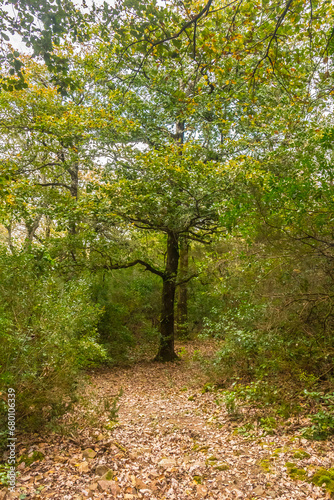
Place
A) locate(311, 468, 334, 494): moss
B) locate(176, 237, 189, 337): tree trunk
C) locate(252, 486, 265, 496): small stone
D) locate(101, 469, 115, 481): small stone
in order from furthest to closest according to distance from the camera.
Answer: locate(176, 237, 189, 337): tree trunk < locate(101, 469, 115, 481): small stone < locate(252, 486, 265, 496): small stone < locate(311, 468, 334, 494): moss

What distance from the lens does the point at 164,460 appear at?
4113 millimetres

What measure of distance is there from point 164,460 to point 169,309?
23.3 feet

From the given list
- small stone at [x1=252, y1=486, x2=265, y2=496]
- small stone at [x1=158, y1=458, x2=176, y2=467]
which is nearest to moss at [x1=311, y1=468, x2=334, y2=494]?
small stone at [x1=252, y1=486, x2=265, y2=496]

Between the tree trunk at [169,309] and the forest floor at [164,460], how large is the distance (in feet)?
16.4

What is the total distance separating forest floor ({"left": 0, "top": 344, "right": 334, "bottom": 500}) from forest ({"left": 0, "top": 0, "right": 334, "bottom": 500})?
2 centimetres

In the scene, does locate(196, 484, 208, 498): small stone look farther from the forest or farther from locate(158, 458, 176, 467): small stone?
locate(158, 458, 176, 467): small stone

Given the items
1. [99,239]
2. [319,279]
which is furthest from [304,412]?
[99,239]

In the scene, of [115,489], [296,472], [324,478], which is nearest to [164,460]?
[115,489]

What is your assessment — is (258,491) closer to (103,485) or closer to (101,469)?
(103,485)

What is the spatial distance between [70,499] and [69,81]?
4.78 meters

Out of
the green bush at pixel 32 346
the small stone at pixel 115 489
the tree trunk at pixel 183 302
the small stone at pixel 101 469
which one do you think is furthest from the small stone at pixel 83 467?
the tree trunk at pixel 183 302

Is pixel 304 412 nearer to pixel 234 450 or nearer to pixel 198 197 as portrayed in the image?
pixel 234 450

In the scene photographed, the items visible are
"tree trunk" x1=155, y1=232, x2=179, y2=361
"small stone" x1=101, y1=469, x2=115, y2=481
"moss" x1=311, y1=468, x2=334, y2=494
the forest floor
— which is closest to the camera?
"moss" x1=311, y1=468, x2=334, y2=494

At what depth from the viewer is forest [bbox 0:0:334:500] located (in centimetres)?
363
